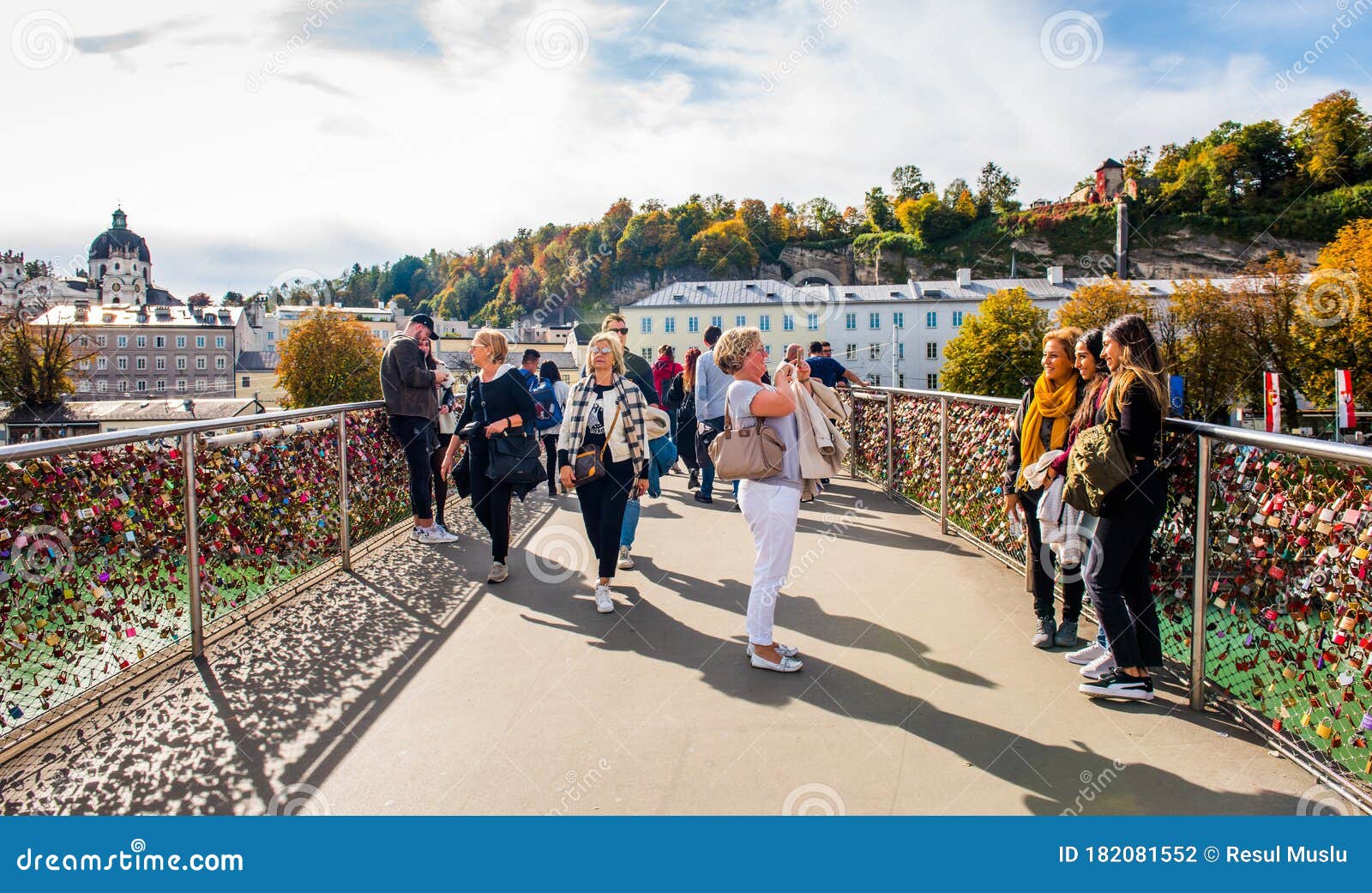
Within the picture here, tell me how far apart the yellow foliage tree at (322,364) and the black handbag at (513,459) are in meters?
62.6

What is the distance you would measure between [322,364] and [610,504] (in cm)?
6625

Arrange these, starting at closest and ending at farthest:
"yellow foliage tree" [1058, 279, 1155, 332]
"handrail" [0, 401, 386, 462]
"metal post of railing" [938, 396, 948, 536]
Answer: "handrail" [0, 401, 386, 462] → "metal post of railing" [938, 396, 948, 536] → "yellow foliage tree" [1058, 279, 1155, 332]

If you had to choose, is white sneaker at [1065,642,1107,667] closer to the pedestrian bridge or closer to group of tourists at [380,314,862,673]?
the pedestrian bridge

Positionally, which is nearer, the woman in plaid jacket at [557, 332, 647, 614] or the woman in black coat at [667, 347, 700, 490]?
the woman in plaid jacket at [557, 332, 647, 614]

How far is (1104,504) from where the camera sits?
404 cm

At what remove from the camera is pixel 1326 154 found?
9256 centimetres

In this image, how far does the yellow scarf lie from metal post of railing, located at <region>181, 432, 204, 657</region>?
4.69 metres

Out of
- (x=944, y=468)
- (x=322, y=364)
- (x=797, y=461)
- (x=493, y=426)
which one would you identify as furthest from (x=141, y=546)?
(x=322, y=364)

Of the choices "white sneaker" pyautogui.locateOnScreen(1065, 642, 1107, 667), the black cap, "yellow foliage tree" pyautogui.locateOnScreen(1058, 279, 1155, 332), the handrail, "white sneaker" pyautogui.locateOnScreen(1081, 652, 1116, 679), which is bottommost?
"white sneaker" pyautogui.locateOnScreen(1065, 642, 1107, 667)

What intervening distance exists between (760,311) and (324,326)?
3916cm

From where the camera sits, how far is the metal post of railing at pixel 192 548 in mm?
4672

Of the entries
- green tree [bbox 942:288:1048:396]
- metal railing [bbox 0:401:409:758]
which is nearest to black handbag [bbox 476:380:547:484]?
metal railing [bbox 0:401:409:758]

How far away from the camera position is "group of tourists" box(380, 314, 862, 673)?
454 centimetres

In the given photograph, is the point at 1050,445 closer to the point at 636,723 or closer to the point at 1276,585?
Answer: the point at 1276,585
